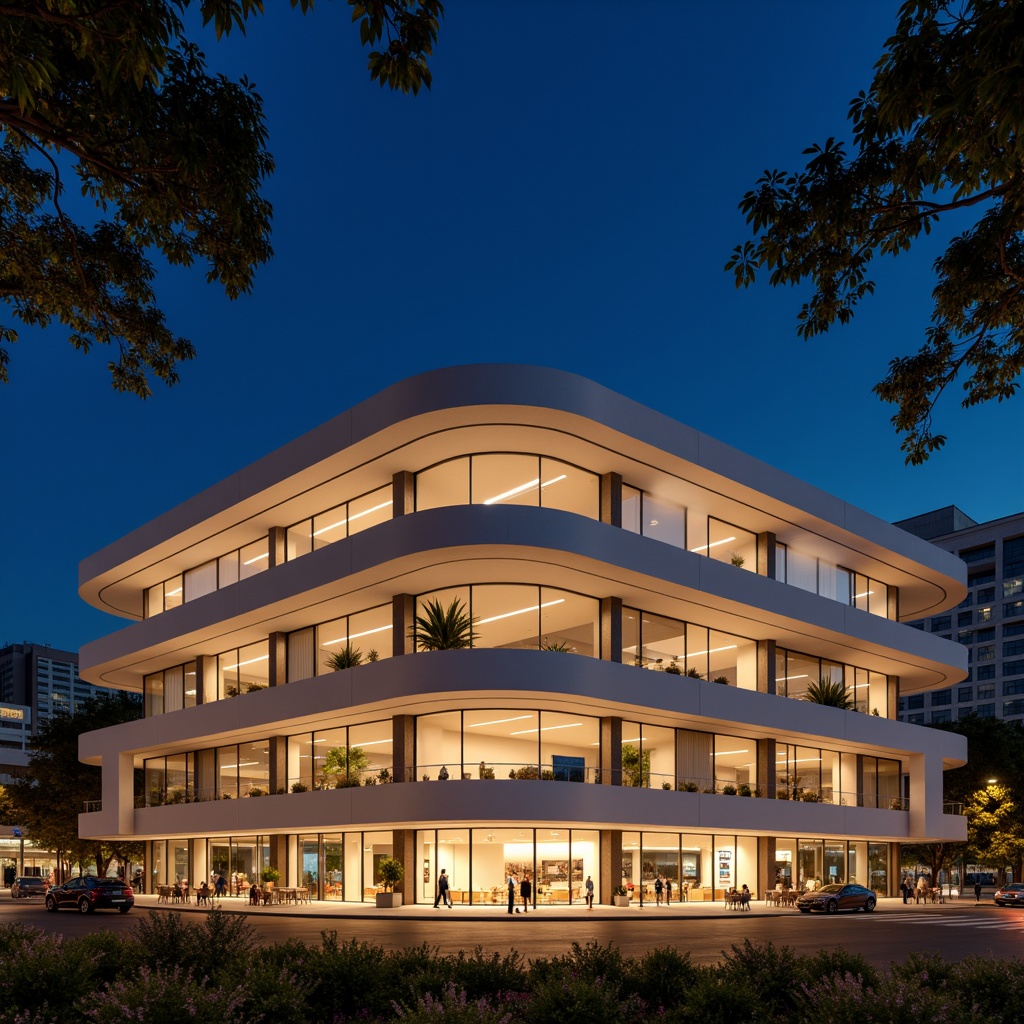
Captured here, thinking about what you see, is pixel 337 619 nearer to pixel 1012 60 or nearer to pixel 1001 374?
pixel 1001 374

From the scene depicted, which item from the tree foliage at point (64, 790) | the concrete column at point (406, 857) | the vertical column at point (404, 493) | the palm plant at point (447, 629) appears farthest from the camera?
the tree foliage at point (64, 790)

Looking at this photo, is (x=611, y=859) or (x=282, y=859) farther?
(x=282, y=859)

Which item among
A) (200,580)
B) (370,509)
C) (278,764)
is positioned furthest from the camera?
(200,580)

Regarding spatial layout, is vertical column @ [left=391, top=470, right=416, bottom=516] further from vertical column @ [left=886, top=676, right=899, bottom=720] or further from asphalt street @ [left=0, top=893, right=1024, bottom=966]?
vertical column @ [left=886, top=676, right=899, bottom=720]

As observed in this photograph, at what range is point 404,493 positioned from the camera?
40594 mm

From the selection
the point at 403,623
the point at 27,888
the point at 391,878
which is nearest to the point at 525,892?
the point at 391,878

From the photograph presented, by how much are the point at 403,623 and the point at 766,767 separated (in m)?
18.7

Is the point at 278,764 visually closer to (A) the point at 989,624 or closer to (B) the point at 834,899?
(B) the point at 834,899

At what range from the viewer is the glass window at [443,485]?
131 ft

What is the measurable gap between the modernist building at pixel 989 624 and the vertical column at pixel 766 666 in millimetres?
100280

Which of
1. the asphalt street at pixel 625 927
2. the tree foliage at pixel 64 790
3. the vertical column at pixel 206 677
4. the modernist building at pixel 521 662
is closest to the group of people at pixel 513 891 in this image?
the asphalt street at pixel 625 927

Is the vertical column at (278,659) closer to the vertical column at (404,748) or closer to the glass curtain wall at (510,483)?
A: the vertical column at (404,748)

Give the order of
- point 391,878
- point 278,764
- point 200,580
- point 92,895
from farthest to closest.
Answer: point 200,580, point 278,764, point 92,895, point 391,878

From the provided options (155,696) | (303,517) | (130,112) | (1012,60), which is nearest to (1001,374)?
(1012,60)
